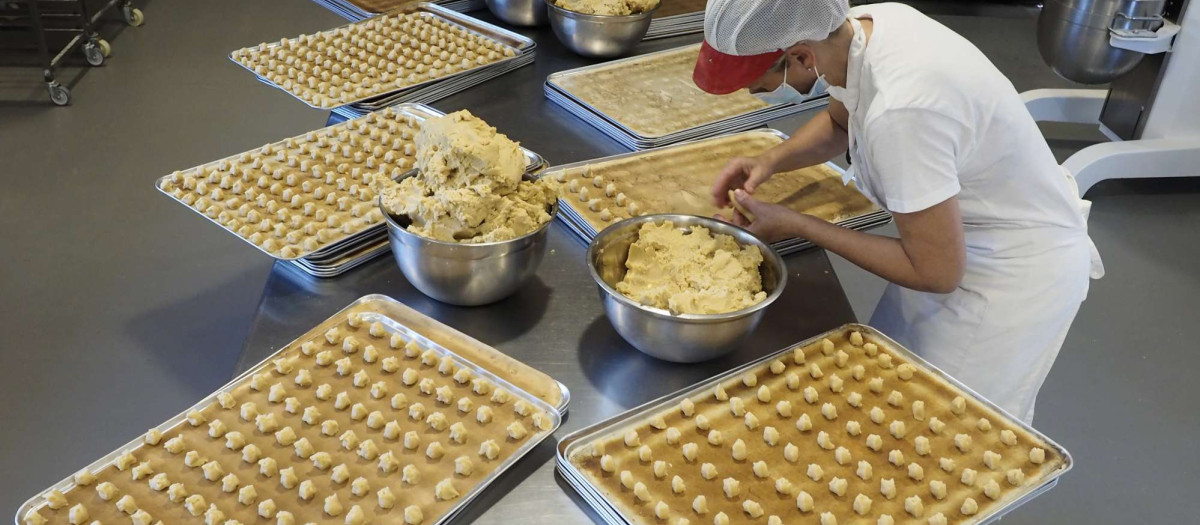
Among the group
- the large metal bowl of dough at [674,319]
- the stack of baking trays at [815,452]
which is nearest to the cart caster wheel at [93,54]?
the large metal bowl of dough at [674,319]

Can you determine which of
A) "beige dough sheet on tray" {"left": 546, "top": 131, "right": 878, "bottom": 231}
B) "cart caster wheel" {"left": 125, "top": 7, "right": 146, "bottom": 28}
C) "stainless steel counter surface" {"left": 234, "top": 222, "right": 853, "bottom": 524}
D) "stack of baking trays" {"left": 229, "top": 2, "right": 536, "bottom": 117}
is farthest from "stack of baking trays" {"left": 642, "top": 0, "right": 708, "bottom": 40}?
"cart caster wheel" {"left": 125, "top": 7, "right": 146, "bottom": 28}

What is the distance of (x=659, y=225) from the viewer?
151 cm

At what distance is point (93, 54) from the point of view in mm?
4645

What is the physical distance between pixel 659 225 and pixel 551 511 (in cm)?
58

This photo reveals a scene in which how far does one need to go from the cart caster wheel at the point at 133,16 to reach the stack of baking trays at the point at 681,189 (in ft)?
14.7

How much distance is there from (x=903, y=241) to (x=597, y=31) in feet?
4.22

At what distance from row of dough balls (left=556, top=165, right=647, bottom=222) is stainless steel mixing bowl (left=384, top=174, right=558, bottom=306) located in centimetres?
31

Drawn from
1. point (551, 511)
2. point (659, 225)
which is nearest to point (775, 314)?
point (659, 225)

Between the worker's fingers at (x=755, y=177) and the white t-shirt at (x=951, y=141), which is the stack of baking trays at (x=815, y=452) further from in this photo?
the worker's fingers at (x=755, y=177)

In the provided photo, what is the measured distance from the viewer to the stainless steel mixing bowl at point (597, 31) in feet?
7.82

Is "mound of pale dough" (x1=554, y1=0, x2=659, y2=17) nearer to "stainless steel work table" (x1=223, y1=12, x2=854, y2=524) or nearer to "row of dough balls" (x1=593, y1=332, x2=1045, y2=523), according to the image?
"stainless steel work table" (x1=223, y1=12, x2=854, y2=524)

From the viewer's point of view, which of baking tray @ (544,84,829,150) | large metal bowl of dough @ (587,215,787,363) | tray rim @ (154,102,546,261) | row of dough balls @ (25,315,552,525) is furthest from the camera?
baking tray @ (544,84,829,150)

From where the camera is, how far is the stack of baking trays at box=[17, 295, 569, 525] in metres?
1.08

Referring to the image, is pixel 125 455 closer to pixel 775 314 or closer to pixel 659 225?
pixel 659 225
